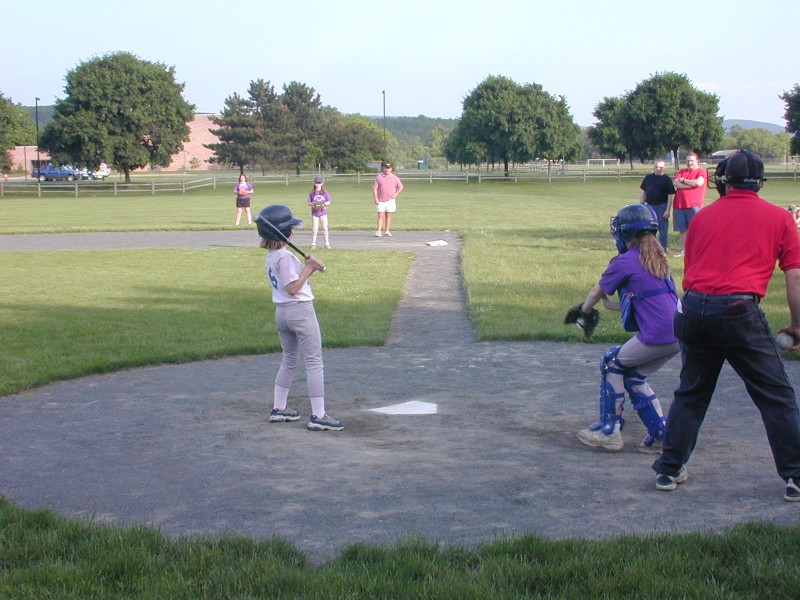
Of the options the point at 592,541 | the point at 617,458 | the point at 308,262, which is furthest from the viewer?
the point at 308,262

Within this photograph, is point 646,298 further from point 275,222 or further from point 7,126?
point 7,126

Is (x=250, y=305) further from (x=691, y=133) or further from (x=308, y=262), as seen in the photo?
(x=691, y=133)

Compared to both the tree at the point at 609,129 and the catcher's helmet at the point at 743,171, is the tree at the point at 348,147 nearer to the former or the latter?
the tree at the point at 609,129

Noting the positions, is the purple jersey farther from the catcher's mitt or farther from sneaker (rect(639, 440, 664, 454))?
sneaker (rect(639, 440, 664, 454))

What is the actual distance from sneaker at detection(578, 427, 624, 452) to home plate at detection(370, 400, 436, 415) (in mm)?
1516

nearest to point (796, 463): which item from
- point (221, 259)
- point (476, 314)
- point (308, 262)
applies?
point (308, 262)

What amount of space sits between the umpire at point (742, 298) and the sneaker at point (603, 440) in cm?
104

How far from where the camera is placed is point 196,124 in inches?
6102

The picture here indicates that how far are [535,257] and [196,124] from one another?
14414 cm

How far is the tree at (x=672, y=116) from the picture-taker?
81688 mm

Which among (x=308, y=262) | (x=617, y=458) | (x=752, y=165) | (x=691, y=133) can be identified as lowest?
(x=617, y=458)

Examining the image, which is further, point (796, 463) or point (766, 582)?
point (796, 463)

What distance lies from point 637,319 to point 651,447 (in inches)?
37.2

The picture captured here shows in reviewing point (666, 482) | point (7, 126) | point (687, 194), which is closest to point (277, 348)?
point (666, 482)
